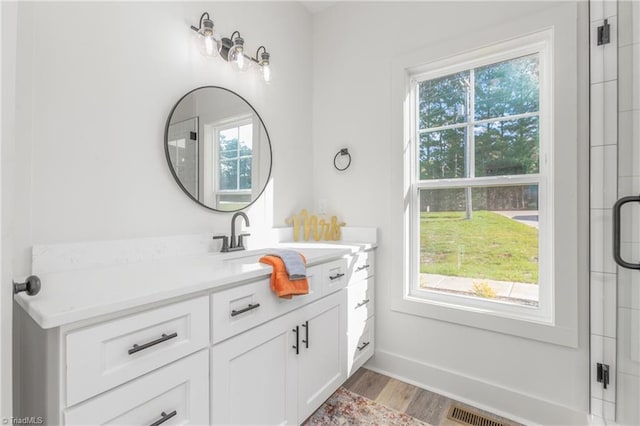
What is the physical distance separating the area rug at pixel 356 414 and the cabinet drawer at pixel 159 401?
2.82ft

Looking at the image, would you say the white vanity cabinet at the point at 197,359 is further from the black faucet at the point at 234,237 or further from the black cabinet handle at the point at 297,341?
the black faucet at the point at 234,237

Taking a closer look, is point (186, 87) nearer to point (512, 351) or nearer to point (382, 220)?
point (382, 220)

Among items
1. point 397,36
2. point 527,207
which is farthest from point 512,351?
point 397,36

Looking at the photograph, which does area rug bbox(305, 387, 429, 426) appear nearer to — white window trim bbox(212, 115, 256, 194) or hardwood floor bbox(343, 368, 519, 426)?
hardwood floor bbox(343, 368, 519, 426)

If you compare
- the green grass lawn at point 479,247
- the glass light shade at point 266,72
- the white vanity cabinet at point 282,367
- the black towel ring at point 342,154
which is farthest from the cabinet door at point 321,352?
the glass light shade at point 266,72

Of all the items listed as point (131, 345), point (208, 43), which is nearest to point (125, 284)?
point (131, 345)

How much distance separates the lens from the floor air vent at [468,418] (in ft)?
5.44

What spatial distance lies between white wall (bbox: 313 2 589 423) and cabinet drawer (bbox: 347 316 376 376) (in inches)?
3.8

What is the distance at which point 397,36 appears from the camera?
2.12 metres

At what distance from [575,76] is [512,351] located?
1.54 m

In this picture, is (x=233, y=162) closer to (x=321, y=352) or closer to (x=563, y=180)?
(x=321, y=352)

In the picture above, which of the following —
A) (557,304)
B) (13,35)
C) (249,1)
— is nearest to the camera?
(13,35)

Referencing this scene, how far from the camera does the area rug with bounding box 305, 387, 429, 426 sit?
1647mm

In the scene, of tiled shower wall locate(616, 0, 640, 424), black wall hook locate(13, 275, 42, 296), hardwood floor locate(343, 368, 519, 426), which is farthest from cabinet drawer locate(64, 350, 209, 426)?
tiled shower wall locate(616, 0, 640, 424)
